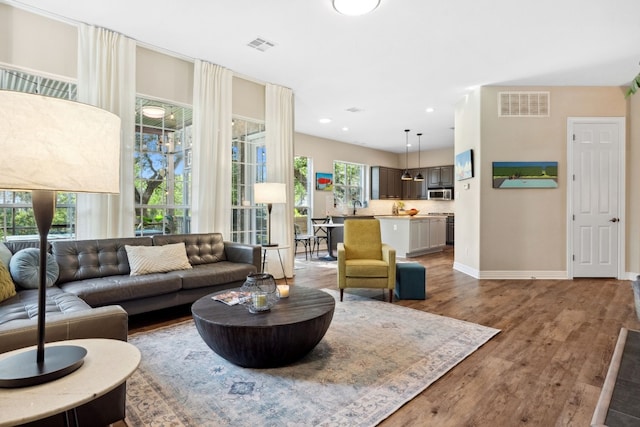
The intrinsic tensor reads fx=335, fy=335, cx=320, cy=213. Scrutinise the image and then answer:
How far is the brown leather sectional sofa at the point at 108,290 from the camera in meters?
1.53

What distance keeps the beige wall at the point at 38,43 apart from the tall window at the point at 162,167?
775 millimetres

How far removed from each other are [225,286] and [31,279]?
5.30 ft

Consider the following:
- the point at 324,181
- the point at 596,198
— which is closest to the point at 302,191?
the point at 324,181

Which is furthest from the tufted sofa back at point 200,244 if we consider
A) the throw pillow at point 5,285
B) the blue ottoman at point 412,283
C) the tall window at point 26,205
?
the blue ottoman at point 412,283

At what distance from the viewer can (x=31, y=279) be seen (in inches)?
104

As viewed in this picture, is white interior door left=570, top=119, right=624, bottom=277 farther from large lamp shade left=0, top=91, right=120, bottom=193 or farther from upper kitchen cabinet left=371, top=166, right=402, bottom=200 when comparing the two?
large lamp shade left=0, top=91, right=120, bottom=193

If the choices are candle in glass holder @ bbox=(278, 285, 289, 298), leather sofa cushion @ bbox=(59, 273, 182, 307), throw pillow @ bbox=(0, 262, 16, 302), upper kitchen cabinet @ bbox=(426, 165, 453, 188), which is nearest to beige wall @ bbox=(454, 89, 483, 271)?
candle in glass holder @ bbox=(278, 285, 289, 298)

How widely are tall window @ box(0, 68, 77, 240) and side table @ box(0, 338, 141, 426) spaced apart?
8.88 ft

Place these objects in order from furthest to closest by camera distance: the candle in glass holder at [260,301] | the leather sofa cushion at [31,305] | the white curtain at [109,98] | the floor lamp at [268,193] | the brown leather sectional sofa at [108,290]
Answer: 1. the floor lamp at [268,193]
2. the white curtain at [109,98]
3. the candle in glass holder at [260,301]
4. the leather sofa cushion at [31,305]
5. the brown leather sectional sofa at [108,290]

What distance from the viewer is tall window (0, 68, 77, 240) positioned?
3.25m

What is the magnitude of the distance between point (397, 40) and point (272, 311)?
3166 mm

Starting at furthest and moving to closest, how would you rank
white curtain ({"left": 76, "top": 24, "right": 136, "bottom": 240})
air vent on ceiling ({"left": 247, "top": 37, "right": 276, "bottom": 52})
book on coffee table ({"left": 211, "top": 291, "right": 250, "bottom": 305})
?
air vent on ceiling ({"left": 247, "top": 37, "right": 276, "bottom": 52}) < white curtain ({"left": 76, "top": 24, "right": 136, "bottom": 240}) < book on coffee table ({"left": 211, "top": 291, "right": 250, "bottom": 305})

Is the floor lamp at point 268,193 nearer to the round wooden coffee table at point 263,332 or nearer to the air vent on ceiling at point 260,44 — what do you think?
the air vent on ceiling at point 260,44

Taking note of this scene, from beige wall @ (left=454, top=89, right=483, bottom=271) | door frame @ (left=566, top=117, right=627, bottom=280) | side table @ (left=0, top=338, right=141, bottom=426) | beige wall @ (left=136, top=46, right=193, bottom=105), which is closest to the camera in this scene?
side table @ (left=0, top=338, right=141, bottom=426)
